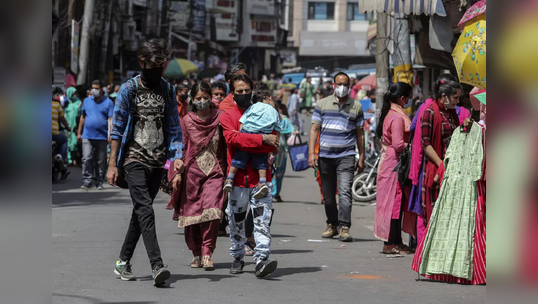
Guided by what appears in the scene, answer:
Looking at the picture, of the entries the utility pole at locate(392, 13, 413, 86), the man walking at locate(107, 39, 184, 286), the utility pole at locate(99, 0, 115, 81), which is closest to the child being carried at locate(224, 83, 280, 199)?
the man walking at locate(107, 39, 184, 286)

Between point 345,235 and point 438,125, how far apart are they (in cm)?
229

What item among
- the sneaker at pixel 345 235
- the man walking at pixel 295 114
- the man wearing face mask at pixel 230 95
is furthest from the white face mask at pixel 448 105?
the man walking at pixel 295 114

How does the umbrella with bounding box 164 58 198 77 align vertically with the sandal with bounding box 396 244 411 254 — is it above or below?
above

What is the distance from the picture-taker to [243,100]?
7387mm

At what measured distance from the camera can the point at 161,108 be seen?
691cm

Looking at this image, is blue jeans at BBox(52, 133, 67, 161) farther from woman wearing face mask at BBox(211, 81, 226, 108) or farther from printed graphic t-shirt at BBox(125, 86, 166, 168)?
printed graphic t-shirt at BBox(125, 86, 166, 168)

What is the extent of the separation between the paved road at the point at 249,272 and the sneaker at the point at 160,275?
7cm

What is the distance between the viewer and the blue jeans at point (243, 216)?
7.17 m

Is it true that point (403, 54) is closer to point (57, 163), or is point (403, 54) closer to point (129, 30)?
point (57, 163)

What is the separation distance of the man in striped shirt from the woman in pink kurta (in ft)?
2.17

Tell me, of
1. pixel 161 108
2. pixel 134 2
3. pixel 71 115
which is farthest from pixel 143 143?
pixel 134 2

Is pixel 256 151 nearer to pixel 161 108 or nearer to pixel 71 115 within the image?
pixel 161 108

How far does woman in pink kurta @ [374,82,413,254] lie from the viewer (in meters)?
8.65
